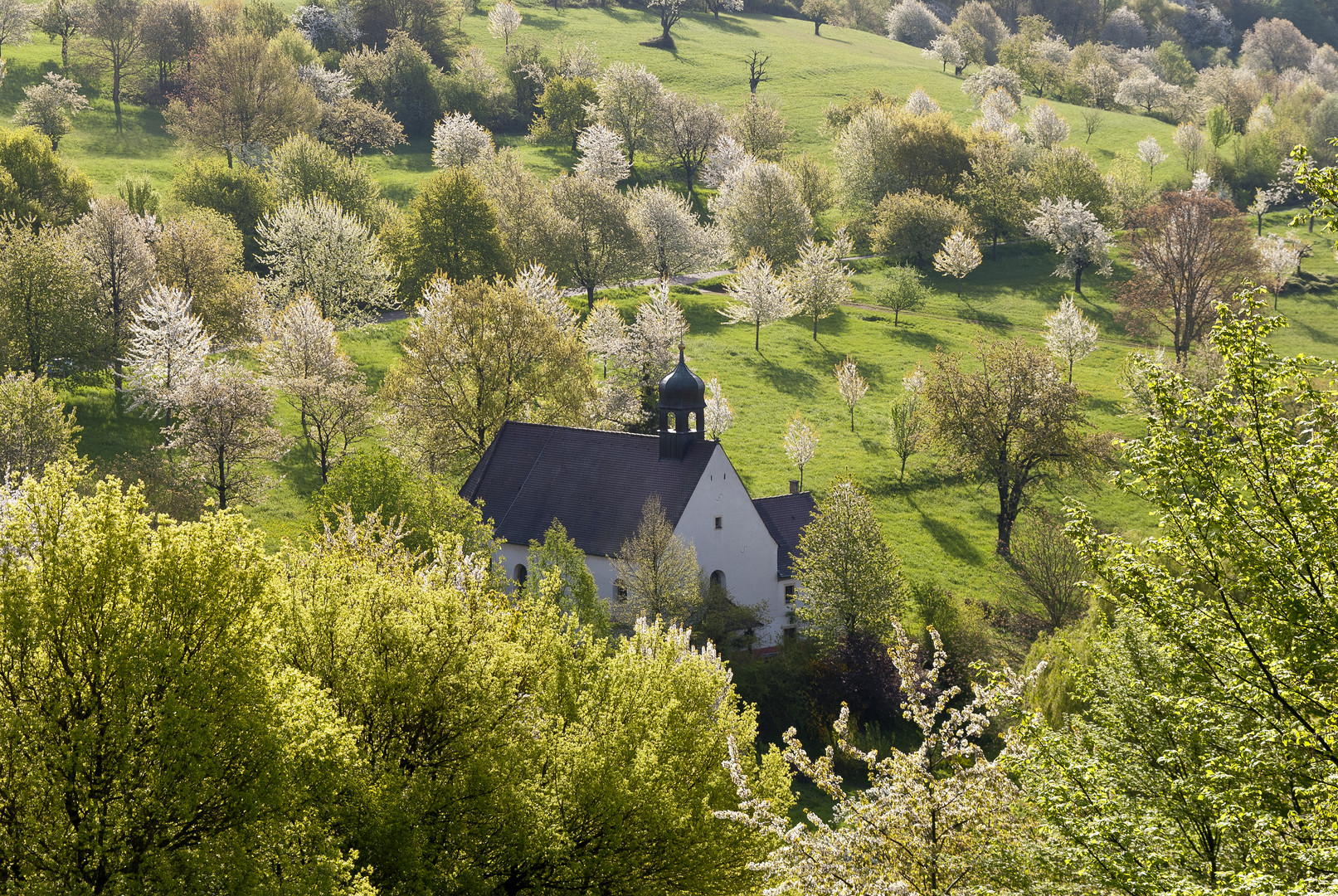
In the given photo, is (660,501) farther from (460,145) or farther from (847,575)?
(460,145)

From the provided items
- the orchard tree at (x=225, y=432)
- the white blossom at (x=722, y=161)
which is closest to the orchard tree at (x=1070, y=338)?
the white blossom at (x=722, y=161)

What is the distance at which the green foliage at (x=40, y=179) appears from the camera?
68625 millimetres

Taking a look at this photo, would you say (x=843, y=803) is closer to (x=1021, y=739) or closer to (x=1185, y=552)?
(x=1021, y=739)

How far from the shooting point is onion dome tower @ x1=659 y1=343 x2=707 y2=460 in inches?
1772

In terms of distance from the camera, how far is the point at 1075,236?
89.3 m

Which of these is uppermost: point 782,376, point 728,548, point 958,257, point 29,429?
point 958,257

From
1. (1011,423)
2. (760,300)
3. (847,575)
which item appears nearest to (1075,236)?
(760,300)

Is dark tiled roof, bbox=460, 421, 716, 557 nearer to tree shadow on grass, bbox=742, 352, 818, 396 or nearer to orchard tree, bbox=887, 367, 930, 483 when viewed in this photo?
orchard tree, bbox=887, 367, 930, 483

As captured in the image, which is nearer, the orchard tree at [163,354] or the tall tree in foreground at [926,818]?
the tall tree in foreground at [926,818]

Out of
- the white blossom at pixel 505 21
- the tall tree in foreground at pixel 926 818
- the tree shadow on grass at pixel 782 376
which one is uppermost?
the white blossom at pixel 505 21

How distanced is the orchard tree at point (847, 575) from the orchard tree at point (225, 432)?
23786 millimetres

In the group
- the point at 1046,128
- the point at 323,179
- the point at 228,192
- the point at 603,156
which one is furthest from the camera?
the point at 1046,128

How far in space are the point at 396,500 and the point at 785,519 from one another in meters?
16.3

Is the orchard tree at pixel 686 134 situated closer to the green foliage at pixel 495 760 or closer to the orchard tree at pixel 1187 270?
the orchard tree at pixel 1187 270
